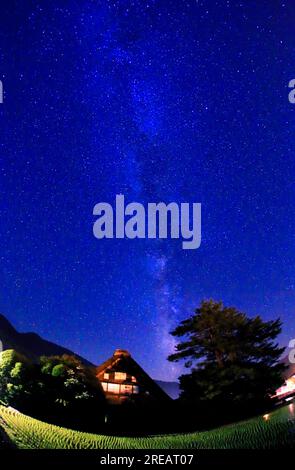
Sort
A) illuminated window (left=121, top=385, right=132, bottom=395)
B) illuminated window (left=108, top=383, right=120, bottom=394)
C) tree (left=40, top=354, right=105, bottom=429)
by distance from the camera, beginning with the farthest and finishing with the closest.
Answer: illuminated window (left=121, top=385, right=132, bottom=395), illuminated window (left=108, top=383, right=120, bottom=394), tree (left=40, top=354, right=105, bottom=429)

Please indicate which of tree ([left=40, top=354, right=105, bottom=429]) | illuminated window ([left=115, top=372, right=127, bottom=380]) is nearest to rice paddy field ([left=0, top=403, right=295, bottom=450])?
tree ([left=40, top=354, right=105, bottom=429])

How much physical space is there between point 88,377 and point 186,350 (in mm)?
2611

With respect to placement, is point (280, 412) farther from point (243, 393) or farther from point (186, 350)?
point (186, 350)

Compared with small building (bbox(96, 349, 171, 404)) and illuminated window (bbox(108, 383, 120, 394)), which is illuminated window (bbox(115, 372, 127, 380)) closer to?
small building (bbox(96, 349, 171, 404))

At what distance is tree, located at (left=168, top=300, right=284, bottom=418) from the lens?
11.9 m

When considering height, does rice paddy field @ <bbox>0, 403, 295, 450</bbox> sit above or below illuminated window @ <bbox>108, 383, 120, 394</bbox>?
below

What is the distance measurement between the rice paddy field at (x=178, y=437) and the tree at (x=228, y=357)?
2.48 feet

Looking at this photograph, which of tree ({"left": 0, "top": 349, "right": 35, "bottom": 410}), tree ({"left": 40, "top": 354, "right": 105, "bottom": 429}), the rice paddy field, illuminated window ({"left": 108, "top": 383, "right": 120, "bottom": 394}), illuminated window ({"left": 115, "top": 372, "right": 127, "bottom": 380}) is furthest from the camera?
illuminated window ({"left": 115, "top": 372, "right": 127, "bottom": 380})

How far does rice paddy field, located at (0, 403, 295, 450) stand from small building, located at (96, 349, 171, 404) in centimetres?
112

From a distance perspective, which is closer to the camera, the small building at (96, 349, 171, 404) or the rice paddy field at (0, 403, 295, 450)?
the rice paddy field at (0, 403, 295, 450)

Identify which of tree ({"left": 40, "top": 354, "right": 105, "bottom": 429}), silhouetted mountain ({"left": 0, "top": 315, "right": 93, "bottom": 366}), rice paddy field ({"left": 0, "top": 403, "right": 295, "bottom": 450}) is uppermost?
silhouetted mountain ({"left": 0, "top": 315, "right": 93, "bottom": 366})

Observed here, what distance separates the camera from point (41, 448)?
420 inches

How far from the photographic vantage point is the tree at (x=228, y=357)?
11.9 metres

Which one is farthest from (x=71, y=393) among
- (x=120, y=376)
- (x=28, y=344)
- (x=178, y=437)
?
(x=178, y=437)
